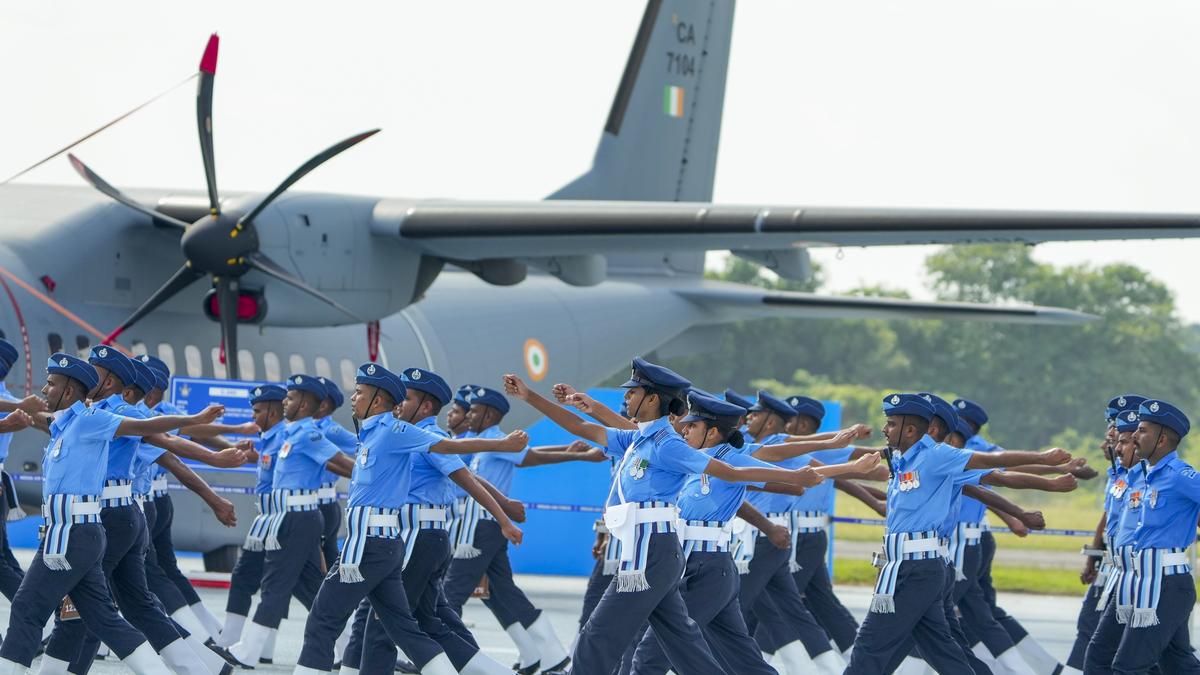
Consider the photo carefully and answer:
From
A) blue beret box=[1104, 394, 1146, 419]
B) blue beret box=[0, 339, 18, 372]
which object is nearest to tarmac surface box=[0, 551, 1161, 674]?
blue beret box=[0, 339, 18, 372]

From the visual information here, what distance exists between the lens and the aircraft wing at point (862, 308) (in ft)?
72.6

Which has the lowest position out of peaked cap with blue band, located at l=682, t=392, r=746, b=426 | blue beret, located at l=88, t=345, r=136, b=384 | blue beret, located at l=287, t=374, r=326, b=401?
blue beret, located at l=287, t=374, r=326, b=401

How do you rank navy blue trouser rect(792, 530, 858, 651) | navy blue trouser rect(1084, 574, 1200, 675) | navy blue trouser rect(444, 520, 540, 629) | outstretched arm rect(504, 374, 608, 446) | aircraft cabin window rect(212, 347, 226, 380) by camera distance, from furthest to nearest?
aircraft cabin window rect(212, 347, 226, 380) → navy blue trouser rect(792, 530, 858, 651) → navy blue trouser rect(444, 520, 540, 629) → navy blue trouser rect(1084, 574, 1200, 675) → outstretched arm rect(504, 374, 608, 446)

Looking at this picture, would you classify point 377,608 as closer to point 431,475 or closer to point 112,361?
point 431,475

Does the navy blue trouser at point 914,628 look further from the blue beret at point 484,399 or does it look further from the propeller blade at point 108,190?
the propeller blade at point 108,190

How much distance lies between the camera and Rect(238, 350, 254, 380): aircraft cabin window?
1730 centimetres

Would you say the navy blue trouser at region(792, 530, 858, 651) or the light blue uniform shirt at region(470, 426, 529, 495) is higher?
the light blue uniform shirt at region(470, 426, 529, 495)

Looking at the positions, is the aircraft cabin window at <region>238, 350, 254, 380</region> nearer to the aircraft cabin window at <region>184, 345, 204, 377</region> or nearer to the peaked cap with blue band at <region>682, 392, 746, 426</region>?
the aircraft cabin window at <region>184, 345, 204, 377</region>

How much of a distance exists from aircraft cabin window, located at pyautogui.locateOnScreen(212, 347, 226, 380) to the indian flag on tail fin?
8.74 meters

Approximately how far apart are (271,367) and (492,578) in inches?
274

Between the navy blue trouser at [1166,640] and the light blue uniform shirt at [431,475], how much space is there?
11.4ft

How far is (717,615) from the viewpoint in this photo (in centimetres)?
852

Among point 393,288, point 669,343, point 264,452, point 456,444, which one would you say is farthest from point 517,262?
point 456,444

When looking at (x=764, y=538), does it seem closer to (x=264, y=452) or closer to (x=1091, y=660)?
(x=1091, y=660)
